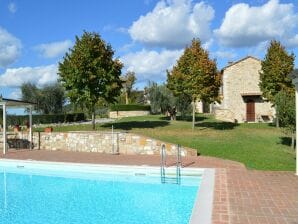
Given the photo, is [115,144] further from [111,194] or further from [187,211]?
[187,211]

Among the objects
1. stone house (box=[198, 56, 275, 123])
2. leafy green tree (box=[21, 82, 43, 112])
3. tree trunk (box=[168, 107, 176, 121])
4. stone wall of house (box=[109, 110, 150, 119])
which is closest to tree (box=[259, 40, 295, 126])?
stone house (box=[198, 56, 275, 123])

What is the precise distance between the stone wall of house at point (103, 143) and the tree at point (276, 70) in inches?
555

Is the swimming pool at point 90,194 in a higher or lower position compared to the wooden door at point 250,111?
lower

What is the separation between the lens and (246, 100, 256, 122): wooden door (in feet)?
118

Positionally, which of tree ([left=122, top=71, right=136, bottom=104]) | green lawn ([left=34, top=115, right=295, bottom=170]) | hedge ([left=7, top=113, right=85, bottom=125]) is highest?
tree ([left=122, top=71, right=136, bottom=104])

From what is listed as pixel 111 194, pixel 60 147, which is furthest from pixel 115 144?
pixel 111 194

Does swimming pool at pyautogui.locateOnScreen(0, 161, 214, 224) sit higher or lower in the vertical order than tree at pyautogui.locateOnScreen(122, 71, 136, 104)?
lower

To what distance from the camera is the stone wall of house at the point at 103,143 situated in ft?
53.2

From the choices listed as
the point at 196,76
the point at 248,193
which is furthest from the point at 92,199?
the point at 196,76

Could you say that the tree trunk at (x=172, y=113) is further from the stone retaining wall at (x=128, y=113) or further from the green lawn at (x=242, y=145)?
the green lawn at (x=242, y=145)

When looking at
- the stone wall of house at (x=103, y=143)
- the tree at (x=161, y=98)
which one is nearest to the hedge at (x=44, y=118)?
the tree at (x=161, y=98)

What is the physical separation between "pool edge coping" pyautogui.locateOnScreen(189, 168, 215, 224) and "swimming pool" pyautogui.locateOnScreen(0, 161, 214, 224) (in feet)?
1.64

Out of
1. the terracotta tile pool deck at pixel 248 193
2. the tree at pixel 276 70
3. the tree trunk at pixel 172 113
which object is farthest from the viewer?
the tree trunk at pixel 172 113

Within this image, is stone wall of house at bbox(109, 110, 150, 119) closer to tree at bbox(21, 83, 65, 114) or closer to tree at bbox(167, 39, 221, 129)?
tree at bbox(21, 83, 65, 114)
